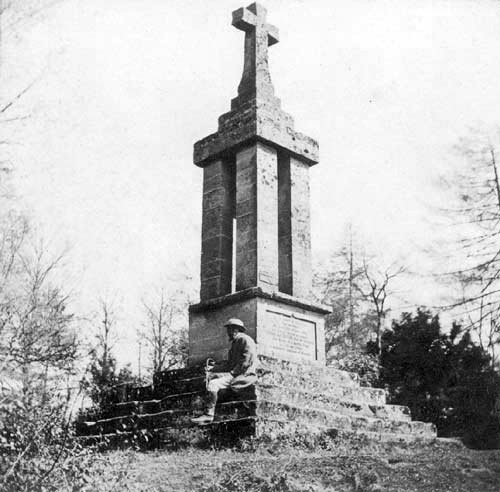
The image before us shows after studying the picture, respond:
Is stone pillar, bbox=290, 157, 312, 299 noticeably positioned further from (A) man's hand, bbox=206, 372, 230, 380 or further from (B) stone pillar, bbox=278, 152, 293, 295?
(A) man's hand, bbox=206, 372, 230, 380

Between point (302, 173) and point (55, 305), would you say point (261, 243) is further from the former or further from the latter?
point (55, 305)

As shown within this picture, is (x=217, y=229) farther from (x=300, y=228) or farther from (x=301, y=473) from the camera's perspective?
(x=301, y=473)

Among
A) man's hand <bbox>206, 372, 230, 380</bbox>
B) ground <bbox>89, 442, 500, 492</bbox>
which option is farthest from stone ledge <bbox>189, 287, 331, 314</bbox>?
ground <bbox>89, 442, 500, 492</bbox>

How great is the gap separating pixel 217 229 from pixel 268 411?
472cm

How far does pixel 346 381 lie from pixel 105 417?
4.13m

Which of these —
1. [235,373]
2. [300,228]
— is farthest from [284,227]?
[235,373]

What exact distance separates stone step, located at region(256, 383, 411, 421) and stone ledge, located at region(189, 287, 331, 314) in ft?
6.53

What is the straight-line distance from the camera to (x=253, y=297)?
1180 cm

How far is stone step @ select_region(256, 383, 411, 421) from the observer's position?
981cm

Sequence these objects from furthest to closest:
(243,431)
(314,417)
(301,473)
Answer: (314,417), (243,431), (301,473)

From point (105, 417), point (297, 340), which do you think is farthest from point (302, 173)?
point (105, 417)

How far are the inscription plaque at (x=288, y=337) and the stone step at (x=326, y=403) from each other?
4.26 ft

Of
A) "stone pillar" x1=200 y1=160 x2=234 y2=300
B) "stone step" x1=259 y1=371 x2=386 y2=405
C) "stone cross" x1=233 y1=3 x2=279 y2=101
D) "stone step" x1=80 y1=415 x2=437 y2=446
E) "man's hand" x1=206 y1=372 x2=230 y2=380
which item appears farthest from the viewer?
"stone cross" x1=233 y1=3 x2=279 y2=101

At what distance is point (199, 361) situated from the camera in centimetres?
1223
